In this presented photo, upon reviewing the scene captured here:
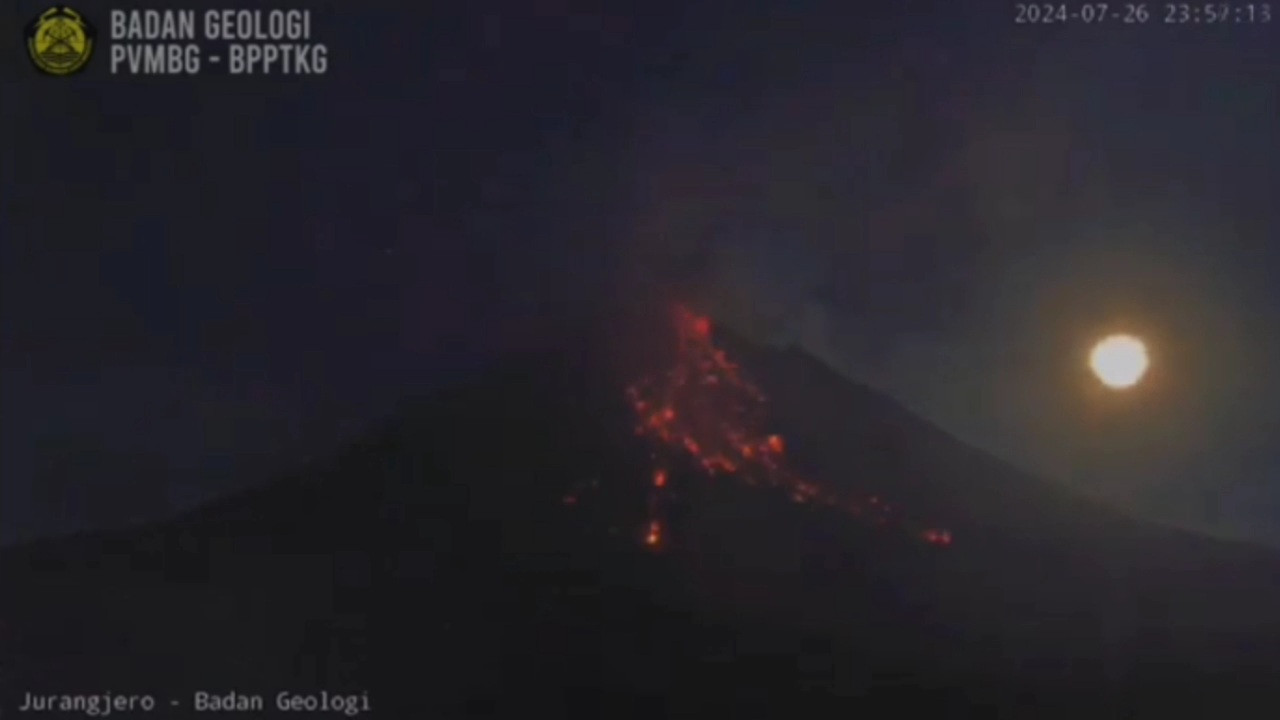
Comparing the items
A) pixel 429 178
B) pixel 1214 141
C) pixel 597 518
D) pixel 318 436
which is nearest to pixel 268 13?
pixel 429 178

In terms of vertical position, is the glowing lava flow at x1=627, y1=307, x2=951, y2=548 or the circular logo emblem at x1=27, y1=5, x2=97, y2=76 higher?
the circular logo emblem at x1=27, y1=5, x2=97, y2=76

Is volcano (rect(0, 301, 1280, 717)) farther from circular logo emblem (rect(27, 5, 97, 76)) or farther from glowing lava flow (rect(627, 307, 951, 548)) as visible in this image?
circular logo emblem (rect(27, 5, 97, 76))

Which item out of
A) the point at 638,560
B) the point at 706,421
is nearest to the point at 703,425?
the point at 706,421

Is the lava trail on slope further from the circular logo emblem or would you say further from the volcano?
the circular logo emblem

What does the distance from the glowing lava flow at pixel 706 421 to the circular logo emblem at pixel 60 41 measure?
35.5 inches

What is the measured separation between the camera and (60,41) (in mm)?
2146

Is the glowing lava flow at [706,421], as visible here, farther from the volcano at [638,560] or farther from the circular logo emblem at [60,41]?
the circular logo emblem at [60,41]

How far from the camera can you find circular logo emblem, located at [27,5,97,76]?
2148 mm

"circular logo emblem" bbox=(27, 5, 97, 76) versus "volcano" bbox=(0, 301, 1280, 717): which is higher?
"circular logo emblem" bbox=(27, 5, 97, 76)

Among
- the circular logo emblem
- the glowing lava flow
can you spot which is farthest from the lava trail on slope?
the circular logo emblem

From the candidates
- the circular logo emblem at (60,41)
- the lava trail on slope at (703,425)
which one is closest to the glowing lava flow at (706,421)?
the lava trail on slope at (703,425)

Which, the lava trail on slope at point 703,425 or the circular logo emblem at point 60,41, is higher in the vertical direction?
the circular logo emblem at point 60,41

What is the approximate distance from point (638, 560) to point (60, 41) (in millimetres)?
1083

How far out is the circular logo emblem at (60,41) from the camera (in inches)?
84.6
